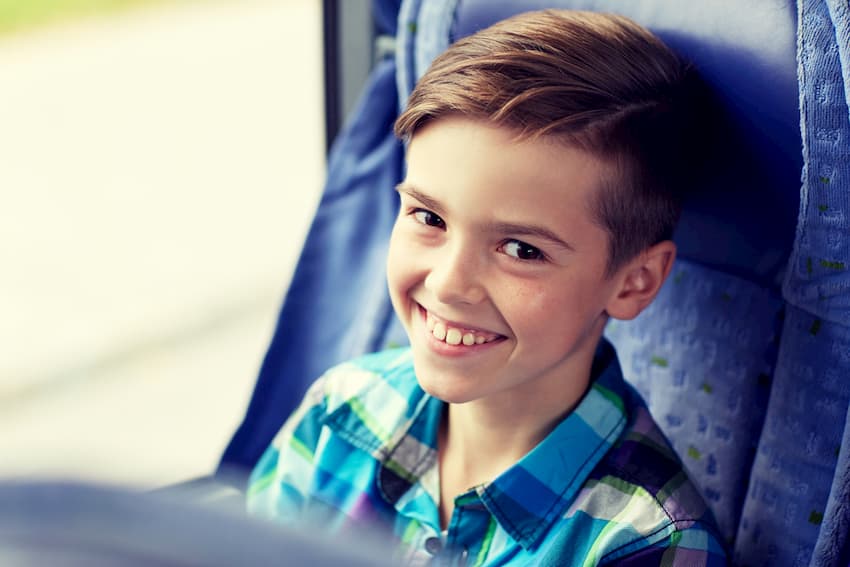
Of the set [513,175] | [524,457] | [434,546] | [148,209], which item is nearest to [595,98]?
[513,175]

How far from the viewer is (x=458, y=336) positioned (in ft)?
2.81

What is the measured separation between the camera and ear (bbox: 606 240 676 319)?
885 millimetres

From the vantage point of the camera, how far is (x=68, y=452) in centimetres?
41

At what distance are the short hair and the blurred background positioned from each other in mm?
570

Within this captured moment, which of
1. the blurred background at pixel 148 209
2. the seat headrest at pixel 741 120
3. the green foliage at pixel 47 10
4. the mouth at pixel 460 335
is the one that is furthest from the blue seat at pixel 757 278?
the green foliage at pixel 47 10

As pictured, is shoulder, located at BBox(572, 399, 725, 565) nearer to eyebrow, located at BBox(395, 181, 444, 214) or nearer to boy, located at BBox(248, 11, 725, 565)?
boy, located at BBox(248, 11, 725, 565)

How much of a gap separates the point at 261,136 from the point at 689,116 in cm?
237

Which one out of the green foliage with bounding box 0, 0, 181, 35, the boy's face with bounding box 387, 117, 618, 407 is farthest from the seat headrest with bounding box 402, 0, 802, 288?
the green foliage with bounding box 0, 0, 181, 35

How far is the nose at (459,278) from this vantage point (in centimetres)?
82

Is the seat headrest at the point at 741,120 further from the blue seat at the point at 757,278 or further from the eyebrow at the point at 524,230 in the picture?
the eyebrow at the point at 524,230

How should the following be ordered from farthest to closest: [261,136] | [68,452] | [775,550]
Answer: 1. [261,136]
2. [775,550]
3. [68,452]

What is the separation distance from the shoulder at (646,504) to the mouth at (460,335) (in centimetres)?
16

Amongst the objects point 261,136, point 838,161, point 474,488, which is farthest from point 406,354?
point 261,136

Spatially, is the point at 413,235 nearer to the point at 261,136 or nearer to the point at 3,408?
the point at 3,408
